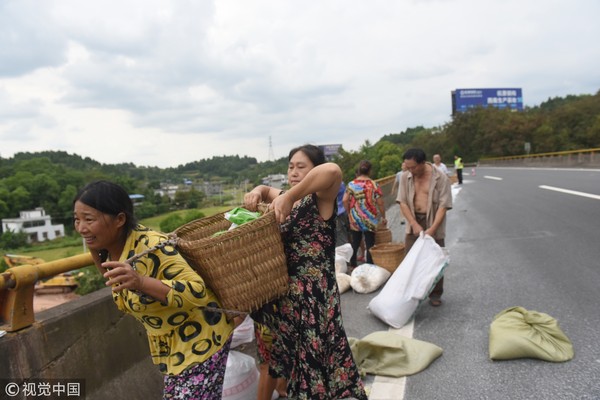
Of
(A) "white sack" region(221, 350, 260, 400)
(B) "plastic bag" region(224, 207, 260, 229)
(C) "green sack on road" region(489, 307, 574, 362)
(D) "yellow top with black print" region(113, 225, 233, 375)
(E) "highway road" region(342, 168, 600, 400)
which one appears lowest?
(E) "highway road" region(342, 168, 600, 400)

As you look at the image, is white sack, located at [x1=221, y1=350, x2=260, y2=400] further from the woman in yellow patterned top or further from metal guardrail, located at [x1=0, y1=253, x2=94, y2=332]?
metal guardrail, located at [x1=0, y1=253, x2=94, y2=332]

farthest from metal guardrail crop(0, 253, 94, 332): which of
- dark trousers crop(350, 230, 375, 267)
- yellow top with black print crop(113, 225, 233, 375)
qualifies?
dark trousers crop(350, 230, 375, 267)

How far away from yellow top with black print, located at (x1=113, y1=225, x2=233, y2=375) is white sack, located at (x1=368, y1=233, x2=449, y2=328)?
2639mm

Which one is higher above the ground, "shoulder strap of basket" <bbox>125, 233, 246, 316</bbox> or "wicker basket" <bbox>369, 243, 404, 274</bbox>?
"shoulder strap of basket" <bbox>125, 233, 246, 316</bbox>

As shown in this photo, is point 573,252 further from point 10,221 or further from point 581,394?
point 10,221

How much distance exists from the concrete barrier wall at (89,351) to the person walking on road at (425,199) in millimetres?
3142

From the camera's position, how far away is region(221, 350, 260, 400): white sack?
2969mm

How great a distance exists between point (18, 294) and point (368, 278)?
4.24 meters

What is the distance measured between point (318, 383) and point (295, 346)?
228 millimetres

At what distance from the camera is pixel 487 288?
5.38 metres

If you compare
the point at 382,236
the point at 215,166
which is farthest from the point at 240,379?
the point at 215,166

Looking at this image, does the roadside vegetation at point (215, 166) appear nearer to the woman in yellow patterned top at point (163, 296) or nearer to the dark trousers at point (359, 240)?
the dark trousers at point (359, 240)

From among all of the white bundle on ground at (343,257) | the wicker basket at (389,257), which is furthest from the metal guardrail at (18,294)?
the white bundle on ground at (343,257)

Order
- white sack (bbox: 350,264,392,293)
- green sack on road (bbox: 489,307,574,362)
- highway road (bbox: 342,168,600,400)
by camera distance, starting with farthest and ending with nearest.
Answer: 1. white sack (bbox: 350,264,392,293)
2. green sack on road (bbox: 489,307,574,362)
3. highway road (bbox: 342,168,600,400)
